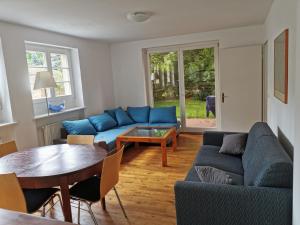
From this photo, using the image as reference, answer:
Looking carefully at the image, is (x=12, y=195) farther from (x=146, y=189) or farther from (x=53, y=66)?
(x=53, y=66)

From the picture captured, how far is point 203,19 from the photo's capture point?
3.87 metres

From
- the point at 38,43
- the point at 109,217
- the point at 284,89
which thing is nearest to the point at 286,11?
the point at 284,89

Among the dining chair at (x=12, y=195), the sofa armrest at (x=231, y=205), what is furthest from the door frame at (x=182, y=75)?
the dining chair at (x=12, y=195)

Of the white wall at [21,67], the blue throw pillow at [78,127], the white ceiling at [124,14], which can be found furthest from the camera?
the blue throw pillow at [78,127]

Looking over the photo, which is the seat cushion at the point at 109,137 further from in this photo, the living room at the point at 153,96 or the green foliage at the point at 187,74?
the green foliage at the point at 187,74

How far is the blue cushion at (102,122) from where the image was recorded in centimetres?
462

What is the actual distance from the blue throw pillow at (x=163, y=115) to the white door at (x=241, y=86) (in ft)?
3.56

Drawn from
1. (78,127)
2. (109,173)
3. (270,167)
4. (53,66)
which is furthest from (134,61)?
(270,167)

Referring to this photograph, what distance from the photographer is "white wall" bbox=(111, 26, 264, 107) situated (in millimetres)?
5002

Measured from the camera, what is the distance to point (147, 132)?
165 inches

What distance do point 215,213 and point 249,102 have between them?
3.69 metres

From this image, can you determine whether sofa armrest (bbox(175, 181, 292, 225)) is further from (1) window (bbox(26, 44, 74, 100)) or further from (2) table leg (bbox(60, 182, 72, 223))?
(1) window (bbox(26, 44, 74, 100))

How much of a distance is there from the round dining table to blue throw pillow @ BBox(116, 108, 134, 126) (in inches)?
103

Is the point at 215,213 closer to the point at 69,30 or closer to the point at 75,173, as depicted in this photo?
the point at 75,173
